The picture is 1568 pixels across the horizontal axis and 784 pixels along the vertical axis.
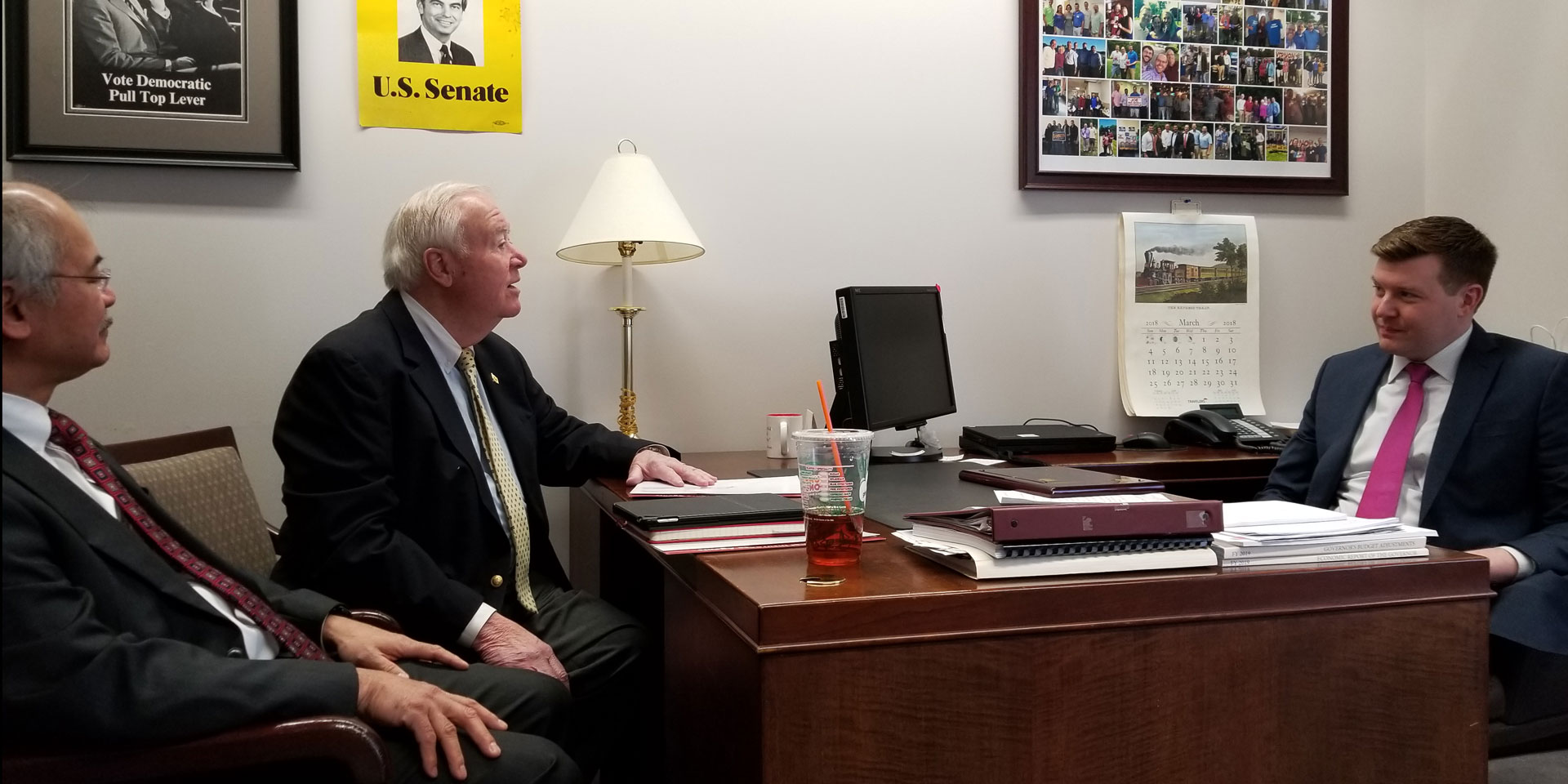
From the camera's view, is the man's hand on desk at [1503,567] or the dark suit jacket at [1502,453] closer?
the man's hand on desk at [1503,567]

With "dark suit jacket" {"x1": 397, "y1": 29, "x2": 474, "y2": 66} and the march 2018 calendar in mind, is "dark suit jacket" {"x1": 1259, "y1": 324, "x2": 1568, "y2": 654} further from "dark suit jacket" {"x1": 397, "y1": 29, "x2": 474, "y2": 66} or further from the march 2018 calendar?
"dark suit jacket" {"x1": 397, "y1": 29, "x2": 474, "y2": 66}

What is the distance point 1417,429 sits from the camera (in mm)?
2207

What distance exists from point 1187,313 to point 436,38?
2.10m

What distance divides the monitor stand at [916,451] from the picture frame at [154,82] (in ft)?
4.87

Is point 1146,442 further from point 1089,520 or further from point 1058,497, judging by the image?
point 1089,520

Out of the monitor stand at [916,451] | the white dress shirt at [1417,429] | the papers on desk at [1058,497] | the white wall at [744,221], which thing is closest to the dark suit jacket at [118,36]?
the white wall at [744,221]

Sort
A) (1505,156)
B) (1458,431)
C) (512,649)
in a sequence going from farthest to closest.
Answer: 1. (1505,156)
2. (1458,431)
3. (512,649)

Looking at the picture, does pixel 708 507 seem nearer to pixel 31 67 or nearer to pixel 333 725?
pixel 333 725

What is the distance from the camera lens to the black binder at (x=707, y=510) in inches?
59.9

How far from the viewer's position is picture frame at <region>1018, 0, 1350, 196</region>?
9.62 ft

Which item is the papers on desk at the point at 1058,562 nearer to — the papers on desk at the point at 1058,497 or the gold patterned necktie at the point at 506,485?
the papers on desk at the point at 1058,497

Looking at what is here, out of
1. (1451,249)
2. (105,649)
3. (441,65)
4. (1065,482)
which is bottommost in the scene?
(105,649)

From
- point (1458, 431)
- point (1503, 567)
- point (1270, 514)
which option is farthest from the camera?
A: point (1458, 431)

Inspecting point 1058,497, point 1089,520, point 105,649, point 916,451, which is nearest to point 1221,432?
point 916,451
